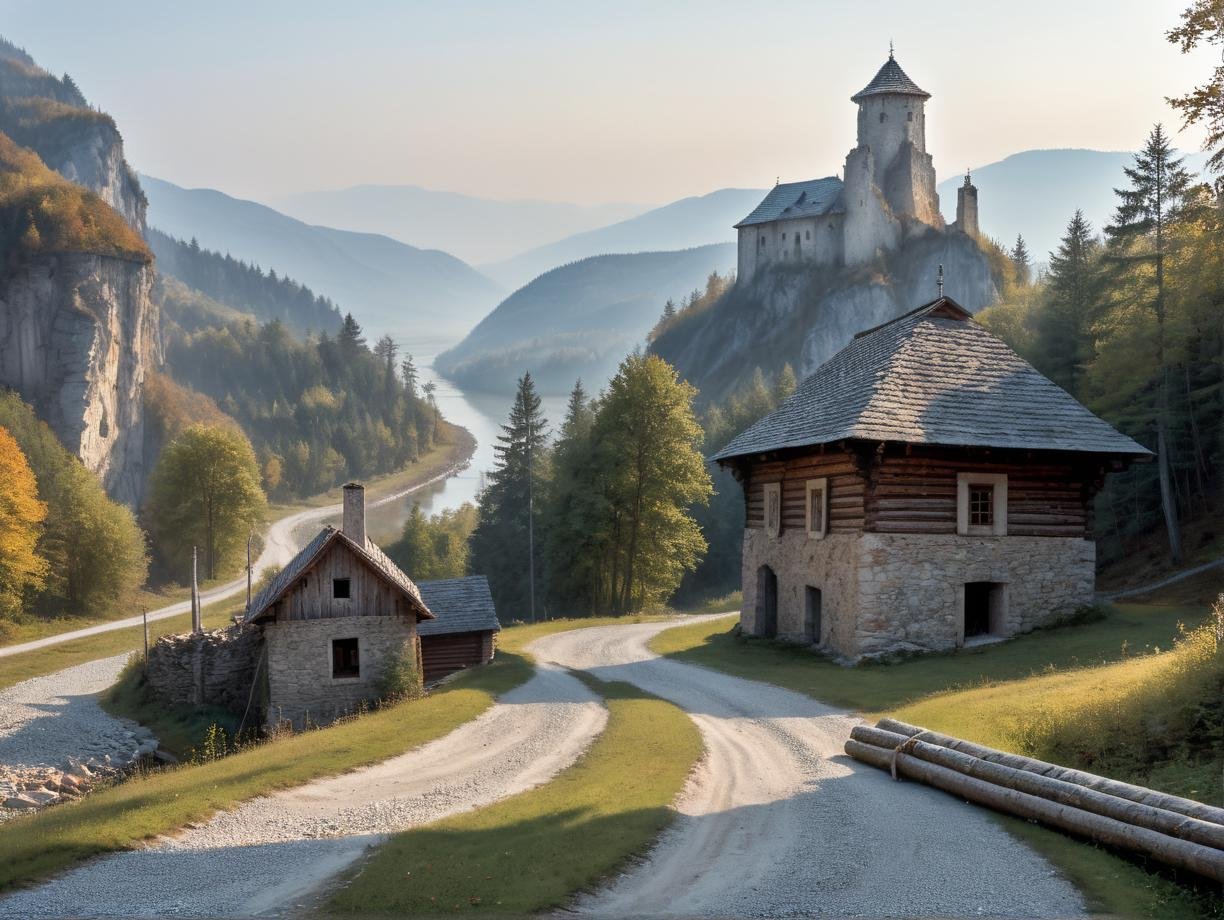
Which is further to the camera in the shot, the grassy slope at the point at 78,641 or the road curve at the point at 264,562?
the road curve at the point at 264,562

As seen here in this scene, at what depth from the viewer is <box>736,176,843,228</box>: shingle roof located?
14812cm

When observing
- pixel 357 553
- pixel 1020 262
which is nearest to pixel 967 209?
pixel 1020 262

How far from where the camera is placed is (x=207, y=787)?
56.1 feet

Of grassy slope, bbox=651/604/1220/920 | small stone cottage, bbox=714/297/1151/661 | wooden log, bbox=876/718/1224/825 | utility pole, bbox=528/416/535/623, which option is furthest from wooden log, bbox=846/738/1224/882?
utility pole, bbox=528/416/535/623

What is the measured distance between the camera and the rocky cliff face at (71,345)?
324ft

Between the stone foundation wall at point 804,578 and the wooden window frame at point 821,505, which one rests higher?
the wooden window frame at point 821,505

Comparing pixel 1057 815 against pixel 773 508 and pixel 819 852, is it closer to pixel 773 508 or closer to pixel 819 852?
pixel 819 852

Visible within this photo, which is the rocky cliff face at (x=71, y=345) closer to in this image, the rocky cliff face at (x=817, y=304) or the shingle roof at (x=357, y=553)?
the rocky cliff face at (x=817, y=304)

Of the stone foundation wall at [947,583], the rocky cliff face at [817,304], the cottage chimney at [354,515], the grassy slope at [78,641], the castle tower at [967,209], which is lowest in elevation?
the grassy slope at [78,641]

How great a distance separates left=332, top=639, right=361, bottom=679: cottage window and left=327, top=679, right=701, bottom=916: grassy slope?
567 inches

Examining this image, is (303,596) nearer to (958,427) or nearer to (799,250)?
(958,427)

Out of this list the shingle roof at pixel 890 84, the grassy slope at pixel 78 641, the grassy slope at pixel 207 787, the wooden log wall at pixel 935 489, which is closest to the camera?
the grassy slope at pixel 207 787

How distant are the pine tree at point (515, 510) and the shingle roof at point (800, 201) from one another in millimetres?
87037

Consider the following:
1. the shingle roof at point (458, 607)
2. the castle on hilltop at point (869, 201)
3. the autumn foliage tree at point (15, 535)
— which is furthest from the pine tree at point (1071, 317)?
the castle on hilltop at point (869, 201)
